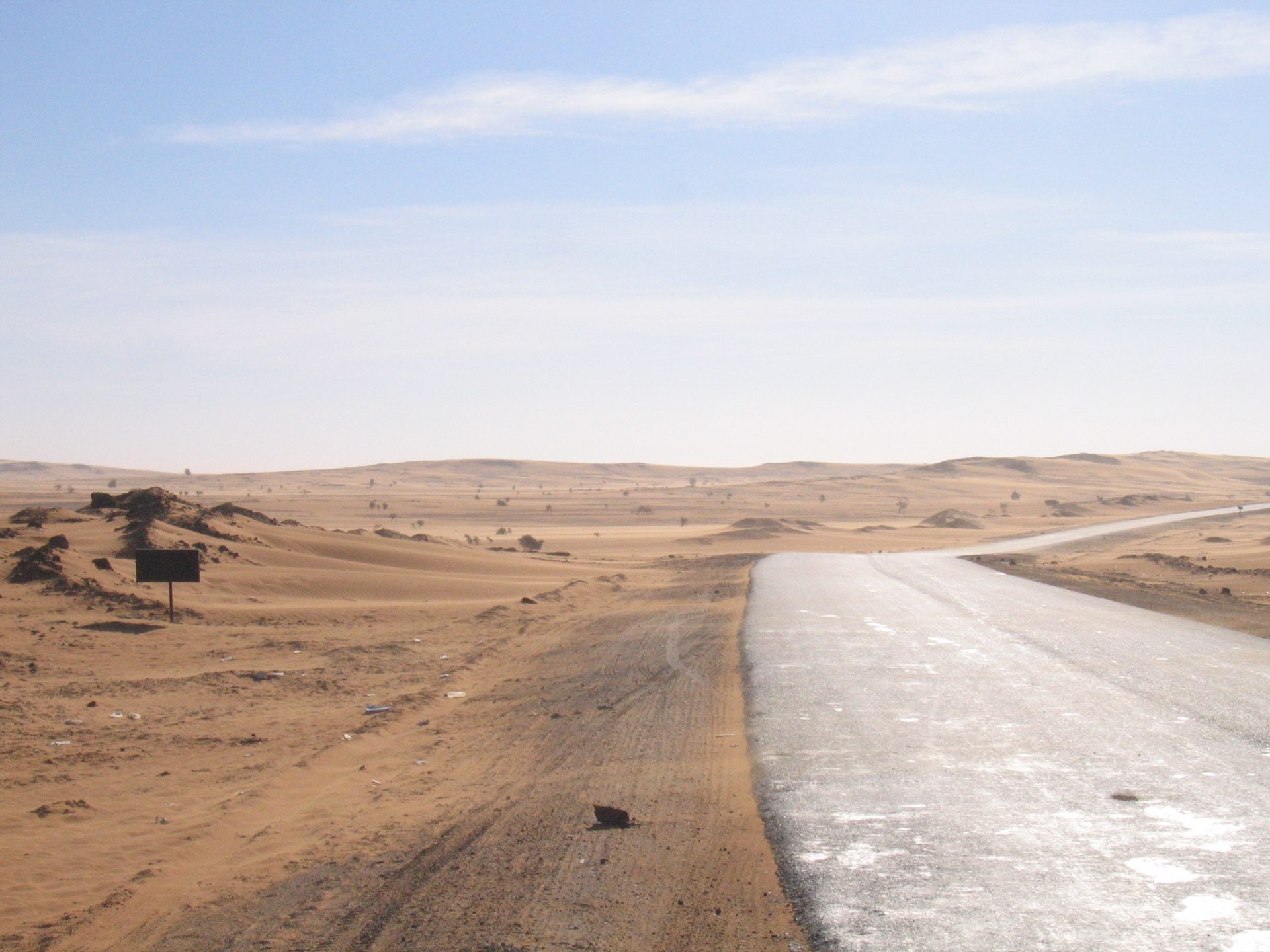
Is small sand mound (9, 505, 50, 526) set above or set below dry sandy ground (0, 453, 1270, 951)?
above

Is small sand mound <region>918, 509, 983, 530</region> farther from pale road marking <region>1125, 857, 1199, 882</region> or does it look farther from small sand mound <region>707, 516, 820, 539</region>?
pale road marking <region>1125, 857, 1199, 882</region>

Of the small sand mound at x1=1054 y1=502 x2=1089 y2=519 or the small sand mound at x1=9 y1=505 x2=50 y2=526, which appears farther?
the small sand mound at x1=1054 y1=502 x2=1089 y2=519

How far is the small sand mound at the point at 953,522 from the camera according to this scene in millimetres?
71875

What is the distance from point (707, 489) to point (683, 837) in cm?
12861

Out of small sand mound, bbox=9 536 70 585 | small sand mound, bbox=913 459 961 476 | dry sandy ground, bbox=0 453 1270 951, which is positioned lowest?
dry sandy ground, bbox=0 453 1270 951

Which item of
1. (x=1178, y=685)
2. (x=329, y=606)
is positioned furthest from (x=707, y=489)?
(x=1178, y=685)

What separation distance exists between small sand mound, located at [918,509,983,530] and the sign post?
194 feet

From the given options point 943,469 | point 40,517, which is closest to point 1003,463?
point 943,469

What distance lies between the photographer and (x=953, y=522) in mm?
73875

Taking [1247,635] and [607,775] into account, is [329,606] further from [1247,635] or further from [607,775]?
[1247,635]

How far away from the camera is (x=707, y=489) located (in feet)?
444

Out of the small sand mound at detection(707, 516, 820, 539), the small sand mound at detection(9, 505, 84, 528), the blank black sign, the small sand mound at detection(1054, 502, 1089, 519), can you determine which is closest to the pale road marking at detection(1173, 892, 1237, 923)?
the blank black sign

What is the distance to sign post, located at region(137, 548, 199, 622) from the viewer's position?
18.4 m

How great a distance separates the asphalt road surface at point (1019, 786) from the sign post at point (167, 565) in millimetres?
Answer: 9419
